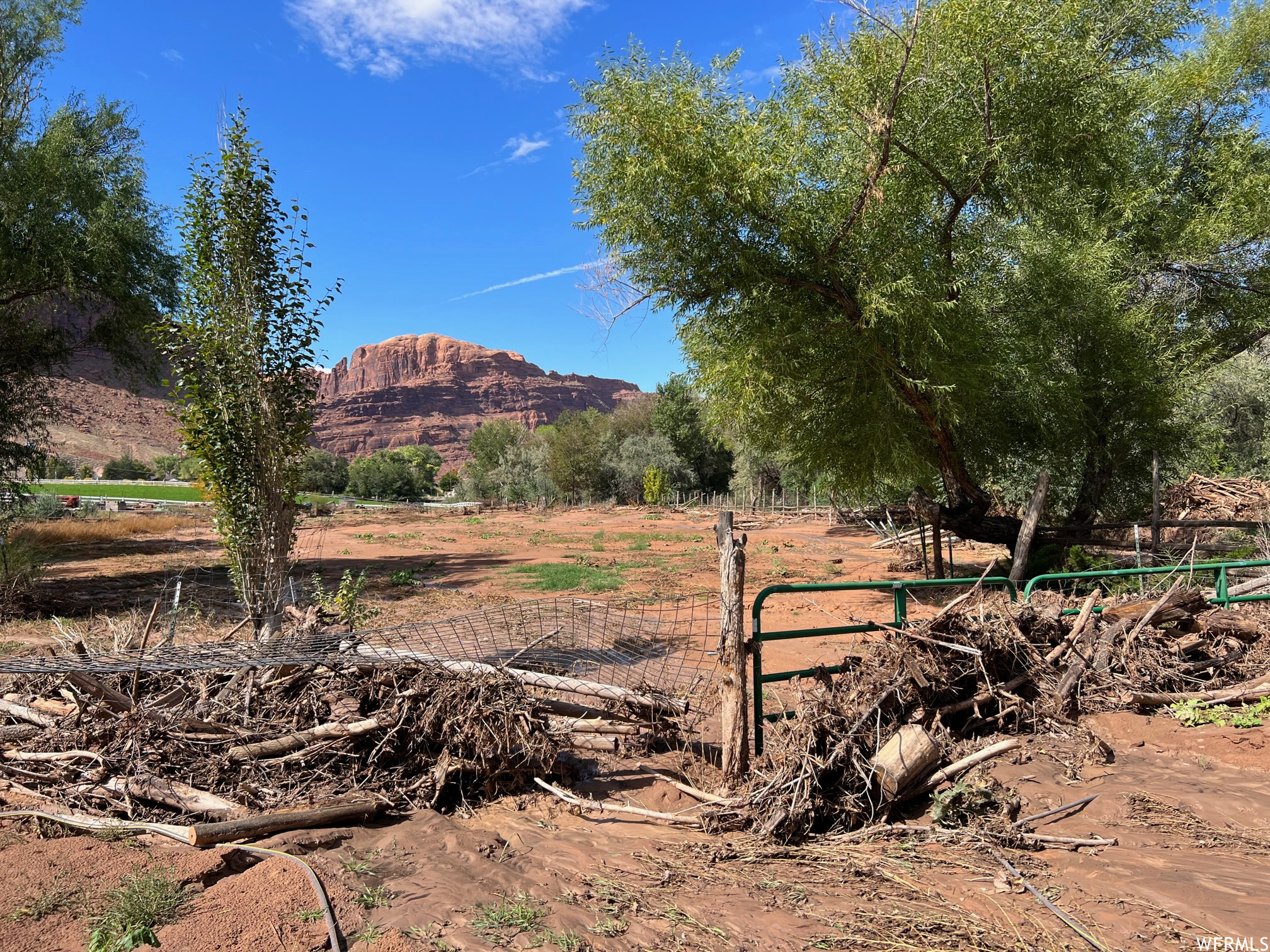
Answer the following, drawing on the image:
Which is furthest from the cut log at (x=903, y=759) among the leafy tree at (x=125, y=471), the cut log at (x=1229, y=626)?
the leafy tree at (x=125, y=471)

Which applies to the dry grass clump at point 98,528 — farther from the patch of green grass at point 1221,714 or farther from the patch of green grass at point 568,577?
the patch of green grass at point 1221,714

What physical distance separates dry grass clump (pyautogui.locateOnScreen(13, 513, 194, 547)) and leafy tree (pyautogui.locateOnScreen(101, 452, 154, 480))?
60.5m

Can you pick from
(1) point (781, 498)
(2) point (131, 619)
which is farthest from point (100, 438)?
(2) point (131, 619)

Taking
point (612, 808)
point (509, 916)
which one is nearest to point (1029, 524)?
point (612, 808)

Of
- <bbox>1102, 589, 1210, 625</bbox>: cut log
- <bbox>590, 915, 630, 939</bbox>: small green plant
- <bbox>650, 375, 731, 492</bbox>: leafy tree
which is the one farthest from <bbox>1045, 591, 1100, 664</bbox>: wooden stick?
<bbox>650, 375, 731, 492</bbox>: leafy tree

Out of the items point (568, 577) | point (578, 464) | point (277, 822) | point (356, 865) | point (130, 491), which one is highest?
point (578, 464)

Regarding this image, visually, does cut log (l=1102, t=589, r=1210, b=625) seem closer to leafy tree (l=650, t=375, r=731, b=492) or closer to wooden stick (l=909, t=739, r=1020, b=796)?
wooden stick (l=909, t=739, r=1020, b=796)

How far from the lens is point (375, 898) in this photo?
11.5 ft

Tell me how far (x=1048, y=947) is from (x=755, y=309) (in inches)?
368

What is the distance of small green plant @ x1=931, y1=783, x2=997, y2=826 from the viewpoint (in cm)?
434

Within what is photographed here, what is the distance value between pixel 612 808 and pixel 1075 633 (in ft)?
14.5

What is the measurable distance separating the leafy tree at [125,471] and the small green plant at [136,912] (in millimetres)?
104560

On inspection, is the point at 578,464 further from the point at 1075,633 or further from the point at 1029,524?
the point at 1075,633

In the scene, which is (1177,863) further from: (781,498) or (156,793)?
(781,498)
